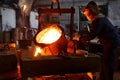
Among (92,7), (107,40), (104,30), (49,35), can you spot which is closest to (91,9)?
(92,7)

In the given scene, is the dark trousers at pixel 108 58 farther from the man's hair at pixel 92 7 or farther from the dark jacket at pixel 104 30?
the man's hair at pixel 92 7

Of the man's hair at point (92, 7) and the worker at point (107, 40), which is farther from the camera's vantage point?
the worker at point (107, 40)

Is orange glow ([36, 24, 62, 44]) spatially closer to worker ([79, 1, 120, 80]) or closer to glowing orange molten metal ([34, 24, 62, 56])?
glowing orange molten metal ([34, 24, 62, 56])

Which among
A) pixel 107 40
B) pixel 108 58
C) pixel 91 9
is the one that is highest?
pixel 91 9

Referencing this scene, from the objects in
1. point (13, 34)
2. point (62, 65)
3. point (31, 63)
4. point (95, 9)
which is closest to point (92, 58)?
point (62, 65)

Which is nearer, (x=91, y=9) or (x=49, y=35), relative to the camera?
(x=49, y=35)

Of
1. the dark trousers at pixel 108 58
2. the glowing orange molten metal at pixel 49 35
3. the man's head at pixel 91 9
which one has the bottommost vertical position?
the dark trousers at pixel 108 58

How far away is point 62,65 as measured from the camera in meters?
3.05

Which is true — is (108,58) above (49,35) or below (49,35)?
below

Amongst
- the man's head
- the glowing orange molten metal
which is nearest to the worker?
the man's head

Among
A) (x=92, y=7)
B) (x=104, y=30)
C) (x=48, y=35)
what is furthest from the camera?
(x=104, y=30)

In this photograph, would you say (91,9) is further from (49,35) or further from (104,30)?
(49,35)

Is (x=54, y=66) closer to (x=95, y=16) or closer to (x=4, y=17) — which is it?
(x=95, y=16)

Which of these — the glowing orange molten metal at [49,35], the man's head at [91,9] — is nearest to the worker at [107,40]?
the man's head at [91,9]
